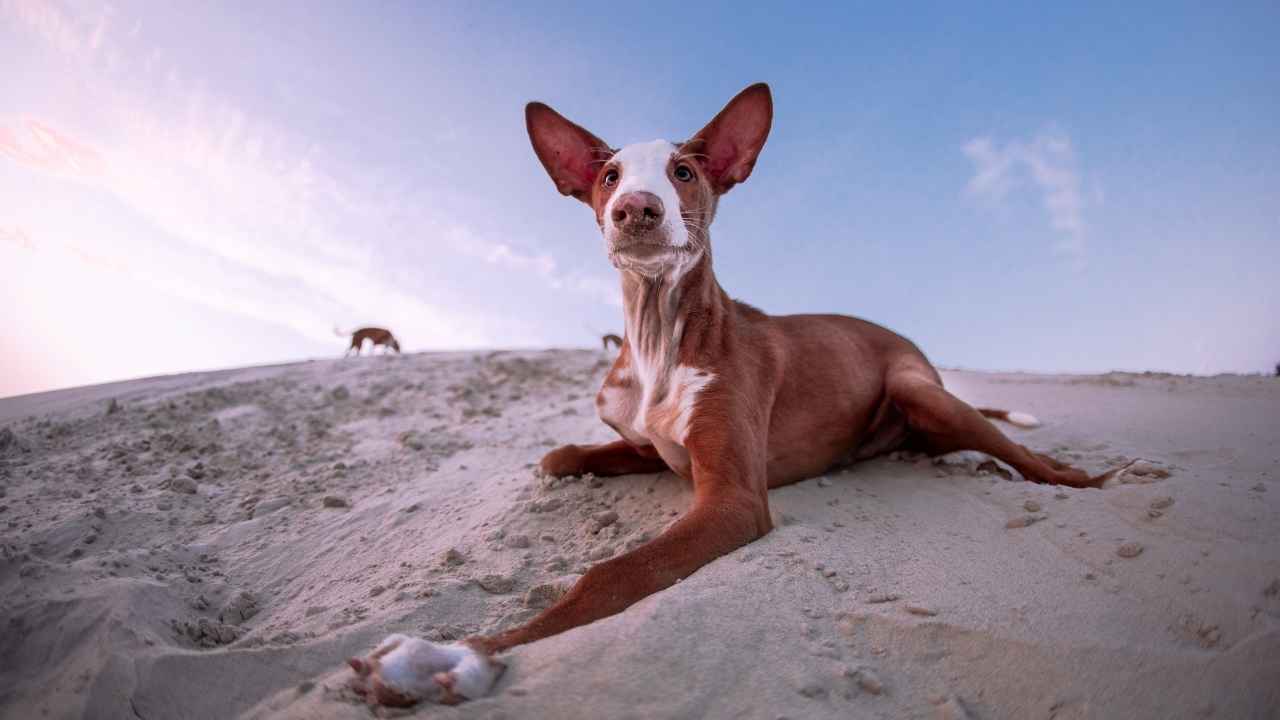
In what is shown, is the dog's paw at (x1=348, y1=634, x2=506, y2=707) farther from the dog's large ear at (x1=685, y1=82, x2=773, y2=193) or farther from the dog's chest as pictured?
the dog's large ear at (x1=685, y1=82, x2=773, y2=193)

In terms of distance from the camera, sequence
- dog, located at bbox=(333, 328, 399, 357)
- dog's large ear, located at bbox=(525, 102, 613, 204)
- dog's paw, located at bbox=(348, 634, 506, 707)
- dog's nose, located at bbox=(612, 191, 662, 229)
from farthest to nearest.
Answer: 1. dog, located at bbox=(333, 328, 399, 357)
2. dog's large ear, located at bbox=(525, 102, 613, 204)
3. dog's nose, located at bbox=(612, 191, 662, 229)
4. dog's paw, located at bbox=(348, 634, 506, 707)

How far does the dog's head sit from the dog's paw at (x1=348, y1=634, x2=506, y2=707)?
1927mm

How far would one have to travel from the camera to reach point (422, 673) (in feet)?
5.51

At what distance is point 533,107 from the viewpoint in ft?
13.0

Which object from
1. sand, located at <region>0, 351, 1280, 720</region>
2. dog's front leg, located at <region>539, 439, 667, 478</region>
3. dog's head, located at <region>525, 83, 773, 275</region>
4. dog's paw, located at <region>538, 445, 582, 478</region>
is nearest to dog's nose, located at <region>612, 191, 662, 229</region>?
dog's head, located at <region>525, 83, 773, 275</region>

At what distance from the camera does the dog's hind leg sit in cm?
370

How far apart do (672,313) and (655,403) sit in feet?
1.60

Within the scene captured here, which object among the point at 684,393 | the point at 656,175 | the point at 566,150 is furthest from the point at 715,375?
the point at 566,150

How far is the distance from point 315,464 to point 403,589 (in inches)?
129

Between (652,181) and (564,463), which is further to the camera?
(564,463)

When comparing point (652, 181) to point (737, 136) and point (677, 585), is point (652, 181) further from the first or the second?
point (677, 585)

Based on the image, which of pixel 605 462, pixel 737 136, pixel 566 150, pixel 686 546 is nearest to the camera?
pixel 686 546

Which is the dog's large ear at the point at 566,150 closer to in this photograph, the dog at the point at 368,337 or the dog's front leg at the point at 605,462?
the dog's front leg at the point at 605,462

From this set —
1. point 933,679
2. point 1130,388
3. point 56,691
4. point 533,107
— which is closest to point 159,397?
point 533,107
